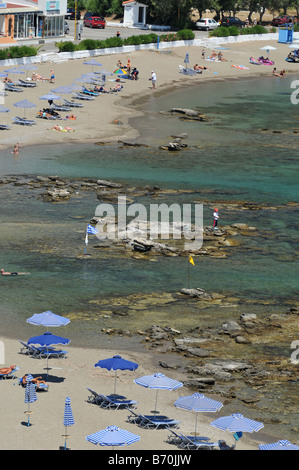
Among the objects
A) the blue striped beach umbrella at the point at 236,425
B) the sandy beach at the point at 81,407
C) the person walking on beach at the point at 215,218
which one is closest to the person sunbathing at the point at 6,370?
the sandy beach at the point at 81,407

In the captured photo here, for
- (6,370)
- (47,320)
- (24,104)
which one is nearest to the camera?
(6,370)

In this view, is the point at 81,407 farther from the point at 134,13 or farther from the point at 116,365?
the point at 134,13

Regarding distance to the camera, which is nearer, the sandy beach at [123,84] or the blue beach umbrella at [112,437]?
the blue beach umbrella at [112,437]

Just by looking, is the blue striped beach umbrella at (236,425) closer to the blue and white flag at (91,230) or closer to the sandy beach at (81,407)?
the sandy beach at (81,407)

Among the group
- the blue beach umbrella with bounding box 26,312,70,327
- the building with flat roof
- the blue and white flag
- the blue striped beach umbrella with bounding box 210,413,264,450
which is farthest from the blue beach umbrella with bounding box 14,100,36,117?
the blue striped beach umbrella with bounding box 210,413,264,450

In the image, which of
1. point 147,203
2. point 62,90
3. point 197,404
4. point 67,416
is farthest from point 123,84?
point 67,416

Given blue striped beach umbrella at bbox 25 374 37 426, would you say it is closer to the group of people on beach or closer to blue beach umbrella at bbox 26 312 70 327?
blue beach umbrella at bbox 26 312 70 327
